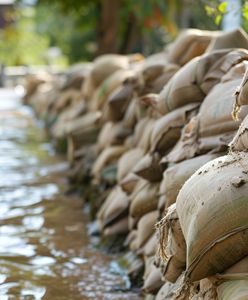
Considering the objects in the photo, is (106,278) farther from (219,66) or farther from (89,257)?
(219,66)

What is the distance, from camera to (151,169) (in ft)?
15.8

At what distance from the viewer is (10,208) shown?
6.92m

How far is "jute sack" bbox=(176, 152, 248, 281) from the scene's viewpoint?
2.68 metres

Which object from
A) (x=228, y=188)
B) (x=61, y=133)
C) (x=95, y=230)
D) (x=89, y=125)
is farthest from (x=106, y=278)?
(x=61, y=133)

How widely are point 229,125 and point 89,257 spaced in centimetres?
181

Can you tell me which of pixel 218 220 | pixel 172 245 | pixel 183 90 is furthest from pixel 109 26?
pixel 218 220

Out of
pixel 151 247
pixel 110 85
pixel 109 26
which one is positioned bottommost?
pixel 109 26

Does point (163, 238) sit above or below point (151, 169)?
above

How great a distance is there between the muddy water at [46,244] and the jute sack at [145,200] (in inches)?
15.8

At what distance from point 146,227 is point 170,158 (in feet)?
2.14

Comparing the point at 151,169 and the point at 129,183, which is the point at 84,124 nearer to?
the point at 129,183

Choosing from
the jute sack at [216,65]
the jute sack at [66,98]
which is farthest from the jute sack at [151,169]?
the jute sack at [66,98]

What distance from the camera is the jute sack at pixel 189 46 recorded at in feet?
19.7

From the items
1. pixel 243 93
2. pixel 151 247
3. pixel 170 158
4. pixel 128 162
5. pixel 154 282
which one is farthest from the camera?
pixel 128 162
